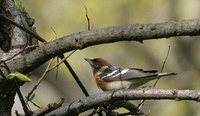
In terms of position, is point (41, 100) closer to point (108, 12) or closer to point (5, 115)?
point (108, 12)

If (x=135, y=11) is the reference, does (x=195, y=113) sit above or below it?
below

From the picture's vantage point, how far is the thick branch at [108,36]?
3.40 meters

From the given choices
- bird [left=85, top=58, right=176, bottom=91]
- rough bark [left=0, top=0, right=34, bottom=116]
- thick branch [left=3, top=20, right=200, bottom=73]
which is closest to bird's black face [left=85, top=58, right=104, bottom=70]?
bird [left=85, top=58, right=176, bottom=91]

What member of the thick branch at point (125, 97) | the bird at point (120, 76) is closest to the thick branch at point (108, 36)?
the thick branch at point (125, 97)

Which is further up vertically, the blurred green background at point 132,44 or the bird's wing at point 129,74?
the bird's wing at point 129,74

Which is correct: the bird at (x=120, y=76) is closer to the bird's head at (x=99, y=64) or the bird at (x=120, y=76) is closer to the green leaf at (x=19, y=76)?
the bird's head at (x=99, y=64)

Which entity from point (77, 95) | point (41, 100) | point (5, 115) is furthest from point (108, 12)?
point (5, 115)

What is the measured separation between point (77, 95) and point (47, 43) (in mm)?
8559

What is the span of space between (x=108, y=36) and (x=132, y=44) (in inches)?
471

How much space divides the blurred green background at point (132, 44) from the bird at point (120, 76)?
665cm

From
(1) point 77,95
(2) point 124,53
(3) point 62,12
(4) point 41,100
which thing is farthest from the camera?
(3) point 62,12

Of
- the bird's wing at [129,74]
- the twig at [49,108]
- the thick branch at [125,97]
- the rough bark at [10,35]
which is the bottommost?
the bird's wing at [129,74]

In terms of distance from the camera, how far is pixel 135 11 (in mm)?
16297

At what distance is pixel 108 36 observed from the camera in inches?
139
